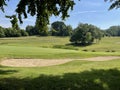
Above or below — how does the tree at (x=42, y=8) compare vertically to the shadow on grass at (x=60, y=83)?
above

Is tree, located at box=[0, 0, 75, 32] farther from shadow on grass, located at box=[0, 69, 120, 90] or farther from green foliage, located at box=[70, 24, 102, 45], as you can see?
green foliage, located at box=[70, 24, 102, 45]

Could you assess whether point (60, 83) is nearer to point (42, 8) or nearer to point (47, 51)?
point (42, 8)

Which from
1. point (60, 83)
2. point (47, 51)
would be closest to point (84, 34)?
point (47, 51)

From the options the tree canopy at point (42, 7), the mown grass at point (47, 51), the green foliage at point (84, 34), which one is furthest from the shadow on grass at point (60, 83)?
the green foliage at point (84, 34)

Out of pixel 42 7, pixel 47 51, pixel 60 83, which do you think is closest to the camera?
pixel 60 83

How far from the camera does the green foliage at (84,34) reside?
114 metres

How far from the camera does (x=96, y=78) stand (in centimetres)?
1593

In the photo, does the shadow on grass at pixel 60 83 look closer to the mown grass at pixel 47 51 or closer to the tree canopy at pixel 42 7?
the tree canopy at pixel 42 7

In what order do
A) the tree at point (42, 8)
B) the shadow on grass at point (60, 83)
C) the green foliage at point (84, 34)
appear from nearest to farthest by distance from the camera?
1. the shadow on grass at point (60, 83)
2. the tree at point (42, 8)
3. the green foliage at point (84, 34)

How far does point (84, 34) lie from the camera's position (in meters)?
117

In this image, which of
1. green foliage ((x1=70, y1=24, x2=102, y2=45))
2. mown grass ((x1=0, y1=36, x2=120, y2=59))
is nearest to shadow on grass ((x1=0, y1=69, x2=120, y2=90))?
mown grass ((x1=0, y1=36, x2=120, y2=59))

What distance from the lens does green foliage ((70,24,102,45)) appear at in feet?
376

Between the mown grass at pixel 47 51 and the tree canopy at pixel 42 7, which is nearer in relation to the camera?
the tree canopy at pixel 42 7

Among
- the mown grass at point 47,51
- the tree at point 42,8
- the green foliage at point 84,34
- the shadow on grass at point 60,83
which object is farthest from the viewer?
the green foliage at point 84,34
